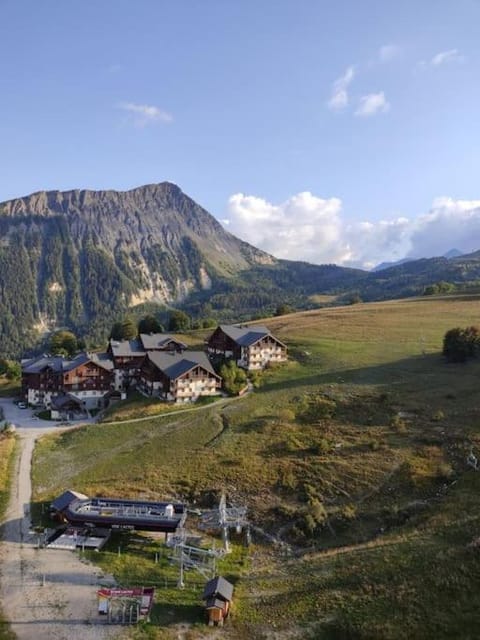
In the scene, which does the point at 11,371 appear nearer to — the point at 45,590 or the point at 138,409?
the point at 138,409

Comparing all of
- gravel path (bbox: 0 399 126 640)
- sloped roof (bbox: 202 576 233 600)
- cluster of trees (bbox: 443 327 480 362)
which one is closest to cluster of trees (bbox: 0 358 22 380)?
gravel path (bbox: 0 399 126 640)

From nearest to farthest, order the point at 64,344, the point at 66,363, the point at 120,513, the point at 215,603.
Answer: the point at 215,603 → the point at 120,513 → the point at 66,363 → the point at 64,344

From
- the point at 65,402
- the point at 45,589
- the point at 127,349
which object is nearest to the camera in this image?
the point at 45,589

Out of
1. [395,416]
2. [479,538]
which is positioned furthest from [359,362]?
[479,538]

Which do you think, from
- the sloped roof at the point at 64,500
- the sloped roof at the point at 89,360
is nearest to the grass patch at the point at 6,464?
the sloped roof at the point at 64,500

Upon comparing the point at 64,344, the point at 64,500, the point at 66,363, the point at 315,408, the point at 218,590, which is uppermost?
the point at 64,344

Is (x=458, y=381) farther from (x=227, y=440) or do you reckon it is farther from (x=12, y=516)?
(x=12, y=516)

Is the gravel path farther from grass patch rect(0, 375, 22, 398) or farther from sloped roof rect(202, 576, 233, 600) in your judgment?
grass patch rect(0, 375, 22, 398)

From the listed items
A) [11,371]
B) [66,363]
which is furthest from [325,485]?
[11,371]
